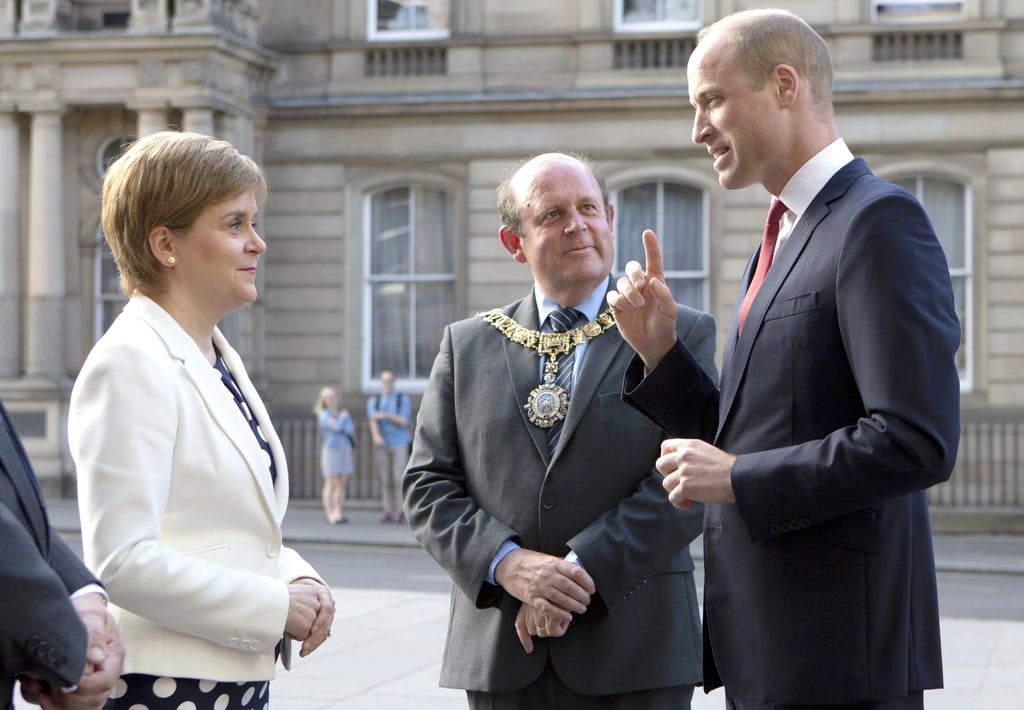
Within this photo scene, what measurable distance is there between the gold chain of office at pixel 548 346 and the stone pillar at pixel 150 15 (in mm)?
17919

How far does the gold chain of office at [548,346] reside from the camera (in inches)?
164

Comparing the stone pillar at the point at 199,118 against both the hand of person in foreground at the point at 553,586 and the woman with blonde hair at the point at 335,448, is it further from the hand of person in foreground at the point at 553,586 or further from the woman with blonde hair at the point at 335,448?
the hand of person in foreground at the point at 553,586

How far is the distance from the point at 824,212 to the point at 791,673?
942 millimetres

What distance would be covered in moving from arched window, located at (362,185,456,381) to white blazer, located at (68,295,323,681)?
19.2m

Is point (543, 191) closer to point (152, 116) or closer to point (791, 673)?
point (791, 673)

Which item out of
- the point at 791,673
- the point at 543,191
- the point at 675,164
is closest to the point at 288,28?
the point at 675,164

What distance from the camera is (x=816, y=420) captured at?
310 cm

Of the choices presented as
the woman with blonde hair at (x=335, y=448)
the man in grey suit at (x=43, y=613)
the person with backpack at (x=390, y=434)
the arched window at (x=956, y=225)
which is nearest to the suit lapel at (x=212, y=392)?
the man in grey suit at (x=43, y=613)

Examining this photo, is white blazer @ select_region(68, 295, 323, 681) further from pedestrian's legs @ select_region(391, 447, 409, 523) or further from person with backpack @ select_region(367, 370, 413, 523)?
pedestrian's legs @ select_region(391, 447, 409, 523)

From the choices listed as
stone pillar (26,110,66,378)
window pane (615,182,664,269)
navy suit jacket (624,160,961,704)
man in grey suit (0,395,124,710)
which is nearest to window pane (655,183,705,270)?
window pane (615,182,664,269)

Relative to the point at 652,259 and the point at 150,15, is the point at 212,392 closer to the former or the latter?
the point at 652,259

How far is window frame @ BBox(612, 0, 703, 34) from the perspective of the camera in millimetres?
21953

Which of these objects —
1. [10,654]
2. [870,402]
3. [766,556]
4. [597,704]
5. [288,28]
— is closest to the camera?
[10,654]

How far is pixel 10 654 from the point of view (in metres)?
2.75
